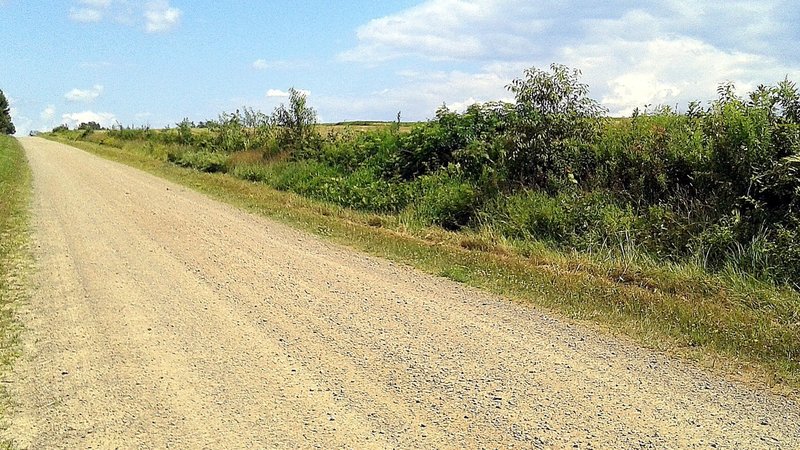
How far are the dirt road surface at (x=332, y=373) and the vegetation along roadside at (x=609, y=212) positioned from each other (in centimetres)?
78

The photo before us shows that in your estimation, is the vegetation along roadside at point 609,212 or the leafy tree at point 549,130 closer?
the vegetation along roadside at point 609,212

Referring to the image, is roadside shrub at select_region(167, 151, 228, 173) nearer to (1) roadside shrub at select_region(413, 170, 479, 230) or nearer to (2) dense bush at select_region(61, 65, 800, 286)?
(2) dense bush at select_region(61, 65, 800, 286)

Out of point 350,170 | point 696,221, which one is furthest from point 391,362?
point 350,170

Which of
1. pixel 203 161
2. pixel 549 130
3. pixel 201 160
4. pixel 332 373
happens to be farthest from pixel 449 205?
pixel 201 160

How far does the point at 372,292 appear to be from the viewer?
6.61 metres

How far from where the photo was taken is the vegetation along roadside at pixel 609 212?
6.03m

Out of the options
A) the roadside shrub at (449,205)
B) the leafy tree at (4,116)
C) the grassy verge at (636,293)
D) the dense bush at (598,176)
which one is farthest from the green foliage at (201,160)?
the leafy tree at (4,116)

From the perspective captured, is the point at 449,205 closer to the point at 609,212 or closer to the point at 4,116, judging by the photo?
the point at 609,212

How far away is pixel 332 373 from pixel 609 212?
5802mm

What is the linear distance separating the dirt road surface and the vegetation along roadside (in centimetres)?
78

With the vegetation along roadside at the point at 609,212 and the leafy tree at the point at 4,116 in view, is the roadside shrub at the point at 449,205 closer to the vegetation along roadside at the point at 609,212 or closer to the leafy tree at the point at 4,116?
the vegetation along roadside at the point at 609,212

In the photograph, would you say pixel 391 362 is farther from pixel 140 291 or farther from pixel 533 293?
pixel 140 291

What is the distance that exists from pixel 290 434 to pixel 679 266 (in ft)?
18.1

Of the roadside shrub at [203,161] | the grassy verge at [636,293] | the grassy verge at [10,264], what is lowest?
the grassy verge at [636,293]
